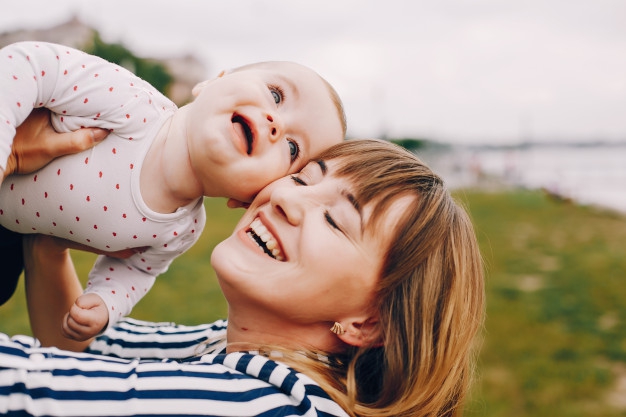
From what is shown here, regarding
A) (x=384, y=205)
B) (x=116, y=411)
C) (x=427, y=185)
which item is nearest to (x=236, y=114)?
(x=384, y=205)

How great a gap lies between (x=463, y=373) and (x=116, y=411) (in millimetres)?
966

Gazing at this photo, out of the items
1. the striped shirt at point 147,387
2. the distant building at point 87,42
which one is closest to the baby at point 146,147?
the striped shirt at point 147,387

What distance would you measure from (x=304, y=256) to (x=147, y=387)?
46cm

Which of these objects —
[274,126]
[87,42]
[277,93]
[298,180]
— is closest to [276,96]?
[277,93]

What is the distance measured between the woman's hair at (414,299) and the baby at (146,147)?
0.17 metres

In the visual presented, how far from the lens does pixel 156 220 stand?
5.45ft

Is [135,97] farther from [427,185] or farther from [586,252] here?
[586,252]

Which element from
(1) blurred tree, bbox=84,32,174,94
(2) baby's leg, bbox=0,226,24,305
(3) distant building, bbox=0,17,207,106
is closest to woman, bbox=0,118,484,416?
(2) baby's leg, bbox=0,226,24,305

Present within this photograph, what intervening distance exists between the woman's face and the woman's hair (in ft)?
0.13

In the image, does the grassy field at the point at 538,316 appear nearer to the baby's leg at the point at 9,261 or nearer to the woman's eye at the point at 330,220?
the woman's eye at the point at 330,220

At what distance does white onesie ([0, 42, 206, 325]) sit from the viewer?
1535 millimetres

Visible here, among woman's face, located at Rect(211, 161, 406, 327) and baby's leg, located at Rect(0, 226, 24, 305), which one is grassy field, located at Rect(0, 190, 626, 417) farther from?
baby's leg, located at Rect(0, 226, 24, 305)

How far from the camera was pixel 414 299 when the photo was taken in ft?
5.17

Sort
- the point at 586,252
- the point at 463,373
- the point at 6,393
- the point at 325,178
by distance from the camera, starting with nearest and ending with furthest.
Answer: the point at 6,393, the point at 325,178, the point at 463,373, the point at 586,252
